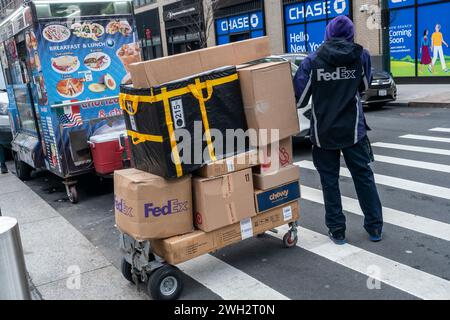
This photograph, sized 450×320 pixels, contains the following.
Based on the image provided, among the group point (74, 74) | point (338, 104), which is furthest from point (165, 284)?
point (74, 74)

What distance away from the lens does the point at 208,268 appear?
4.52 m

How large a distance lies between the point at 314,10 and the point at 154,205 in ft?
64.9

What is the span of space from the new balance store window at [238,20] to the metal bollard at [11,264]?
23.8 metres

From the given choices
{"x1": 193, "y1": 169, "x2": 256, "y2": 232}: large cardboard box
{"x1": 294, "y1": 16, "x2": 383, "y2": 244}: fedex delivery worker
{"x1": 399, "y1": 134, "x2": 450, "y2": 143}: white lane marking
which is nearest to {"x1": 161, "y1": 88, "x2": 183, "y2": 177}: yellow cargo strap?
{"x1": 193, "y1": 169, "x2": 256, "y2": 232}: large cardboard box

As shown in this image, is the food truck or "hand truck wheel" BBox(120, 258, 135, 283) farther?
the food truck

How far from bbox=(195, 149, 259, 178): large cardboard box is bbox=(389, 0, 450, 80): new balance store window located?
14.9 m

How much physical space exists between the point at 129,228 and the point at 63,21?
4.07 metres

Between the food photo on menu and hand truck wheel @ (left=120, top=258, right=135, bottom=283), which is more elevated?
the food photo on menu

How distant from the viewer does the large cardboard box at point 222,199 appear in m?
4.10

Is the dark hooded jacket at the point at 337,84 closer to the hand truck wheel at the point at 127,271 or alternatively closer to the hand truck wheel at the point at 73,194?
the hand truck wheel at the point at 127,271

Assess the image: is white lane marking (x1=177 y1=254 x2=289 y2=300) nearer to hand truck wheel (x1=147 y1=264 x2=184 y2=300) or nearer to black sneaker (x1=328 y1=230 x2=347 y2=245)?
hand truck wheel (x1=147 y1=264 x2=184 y2=300)

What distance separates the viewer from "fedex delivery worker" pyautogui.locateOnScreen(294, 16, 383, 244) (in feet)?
14.5

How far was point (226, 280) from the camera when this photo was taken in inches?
167

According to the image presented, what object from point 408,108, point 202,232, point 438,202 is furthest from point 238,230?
point 408,108
